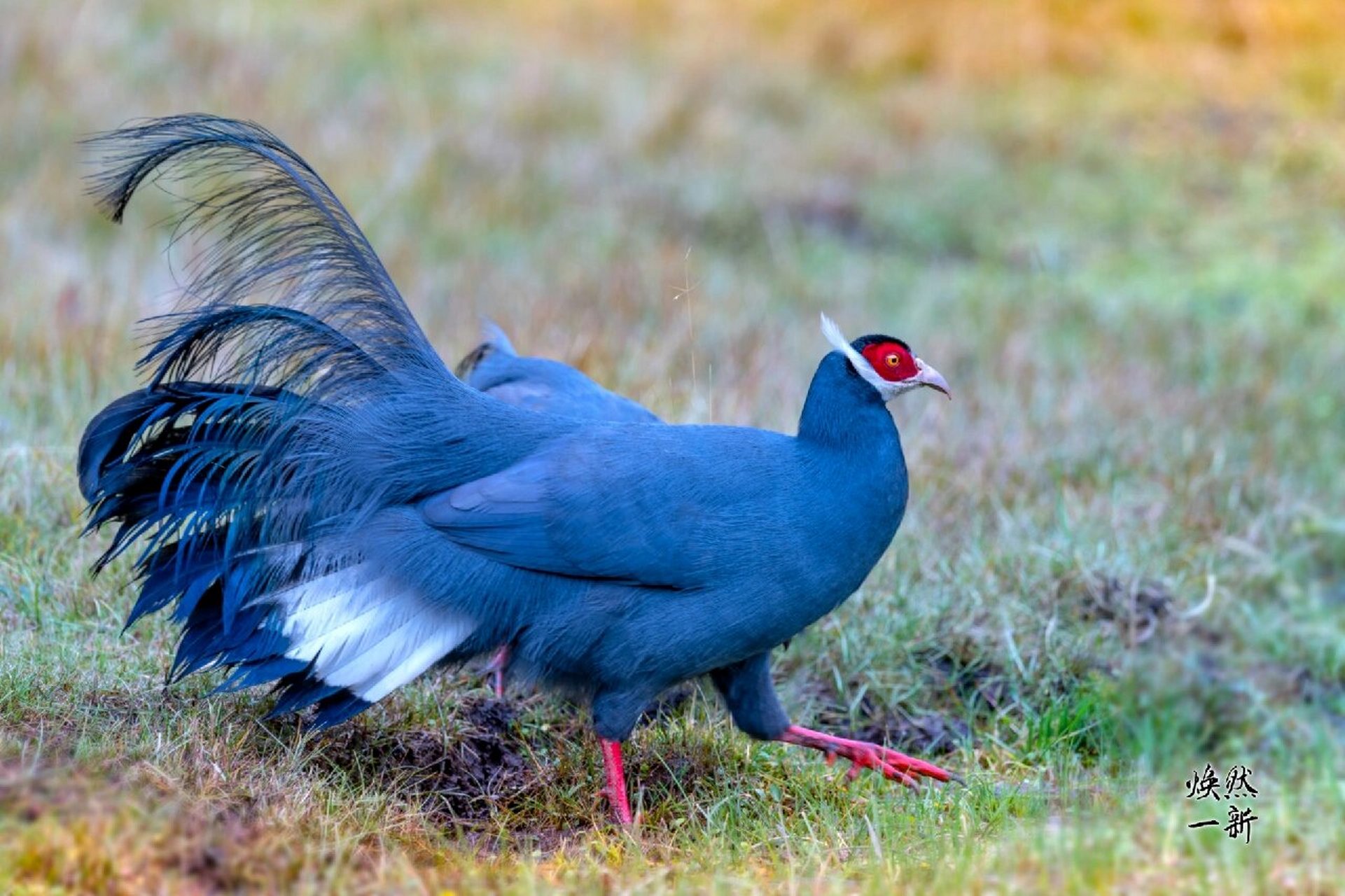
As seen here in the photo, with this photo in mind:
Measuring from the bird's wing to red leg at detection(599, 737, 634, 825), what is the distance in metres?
0.46

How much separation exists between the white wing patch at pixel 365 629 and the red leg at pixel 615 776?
0.48m

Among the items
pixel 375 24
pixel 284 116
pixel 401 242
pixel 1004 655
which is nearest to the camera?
pixel 1004 655

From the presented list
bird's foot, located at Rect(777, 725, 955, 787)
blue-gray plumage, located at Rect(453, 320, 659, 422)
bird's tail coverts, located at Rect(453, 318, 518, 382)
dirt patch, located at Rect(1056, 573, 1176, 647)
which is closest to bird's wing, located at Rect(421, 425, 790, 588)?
blue-gray plumage, located at Rect(453, 320, 659, 422)

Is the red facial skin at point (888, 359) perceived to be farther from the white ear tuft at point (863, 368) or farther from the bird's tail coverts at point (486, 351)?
the bird's tail coverts at point (486, 351)

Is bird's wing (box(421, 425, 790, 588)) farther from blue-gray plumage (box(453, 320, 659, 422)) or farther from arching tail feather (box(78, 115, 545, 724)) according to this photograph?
blue-gray plumage (box(453, 320, 659, 422))

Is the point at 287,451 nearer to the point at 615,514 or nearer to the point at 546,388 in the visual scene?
the point at 615,514

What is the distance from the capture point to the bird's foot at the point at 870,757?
4.53 m

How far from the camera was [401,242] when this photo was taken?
8.66 metres

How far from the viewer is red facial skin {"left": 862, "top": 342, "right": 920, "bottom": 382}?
14.1ft

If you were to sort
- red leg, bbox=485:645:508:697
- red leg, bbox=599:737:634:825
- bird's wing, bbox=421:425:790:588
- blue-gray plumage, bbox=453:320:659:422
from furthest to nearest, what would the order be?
blue-gray plumage, bbox=453:320:659:422 → red leg, bbox=485:645:508:697 → red leg, bbox=599:737:634:825 → bird's wing, bbox=421:425:790:588

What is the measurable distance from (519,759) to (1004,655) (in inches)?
68.9

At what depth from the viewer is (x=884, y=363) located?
4.32 meters

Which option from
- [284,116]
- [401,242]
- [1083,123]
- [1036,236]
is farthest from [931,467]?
[1083,123]

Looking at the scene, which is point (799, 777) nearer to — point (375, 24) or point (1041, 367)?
point (1041, 367)
